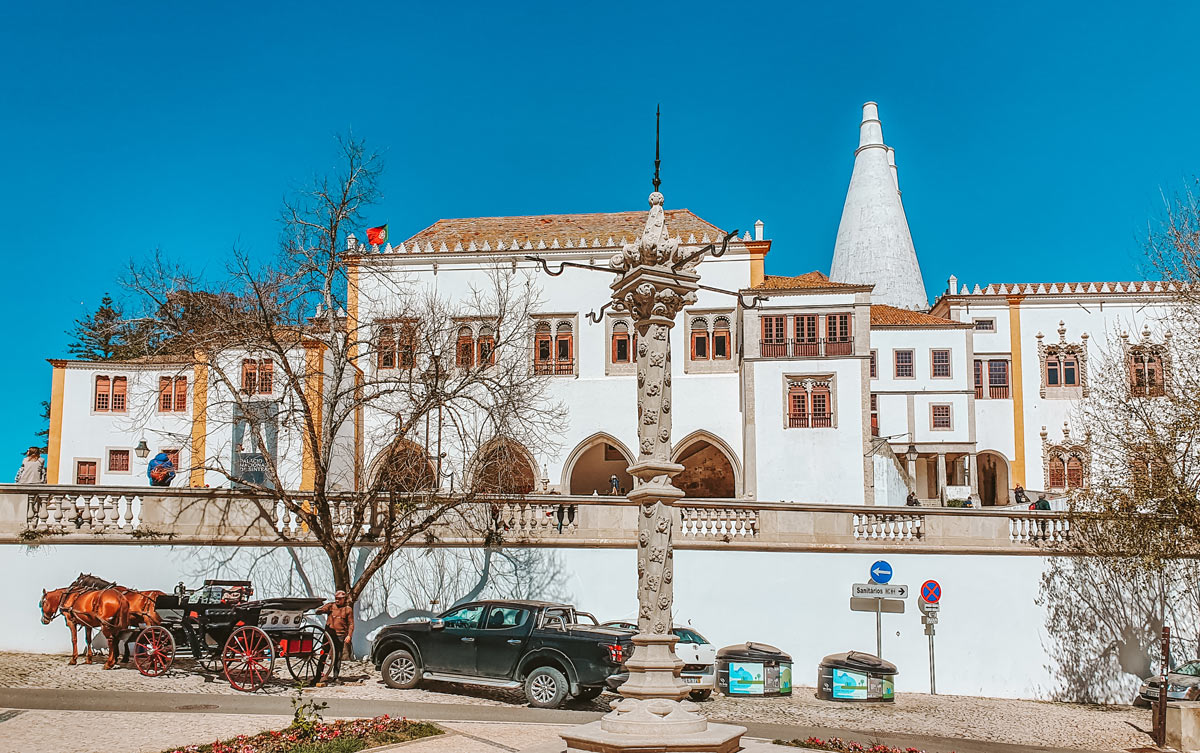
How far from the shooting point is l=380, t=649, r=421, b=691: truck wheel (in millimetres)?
17375

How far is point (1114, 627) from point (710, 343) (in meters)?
21.1

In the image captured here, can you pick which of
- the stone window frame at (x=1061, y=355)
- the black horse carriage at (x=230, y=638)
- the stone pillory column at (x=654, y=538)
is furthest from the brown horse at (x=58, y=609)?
the stone window frame at (x=1061, y=355)

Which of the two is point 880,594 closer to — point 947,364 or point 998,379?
point 947,364

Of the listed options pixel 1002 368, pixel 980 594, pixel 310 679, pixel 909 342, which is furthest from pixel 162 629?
pixel 1002 368

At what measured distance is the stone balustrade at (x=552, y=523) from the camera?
20.0 m

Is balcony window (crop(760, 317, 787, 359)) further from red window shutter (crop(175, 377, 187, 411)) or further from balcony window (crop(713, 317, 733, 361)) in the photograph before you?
red window shutter (crop(175, 377, 187, 411))

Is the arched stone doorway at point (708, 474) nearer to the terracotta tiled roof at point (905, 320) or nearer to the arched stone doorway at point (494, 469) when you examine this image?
the terracotta tiled roof at point (905, 320)

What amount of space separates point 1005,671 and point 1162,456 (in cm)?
518

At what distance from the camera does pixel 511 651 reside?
656 inches

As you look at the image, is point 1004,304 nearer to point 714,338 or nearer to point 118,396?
point 714,338

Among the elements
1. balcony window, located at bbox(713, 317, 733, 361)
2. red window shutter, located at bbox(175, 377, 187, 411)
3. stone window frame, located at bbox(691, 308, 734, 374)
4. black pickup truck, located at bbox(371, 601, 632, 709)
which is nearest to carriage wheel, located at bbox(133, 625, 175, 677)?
black pickup truck, located at bbox(371, 601, 632, 709)

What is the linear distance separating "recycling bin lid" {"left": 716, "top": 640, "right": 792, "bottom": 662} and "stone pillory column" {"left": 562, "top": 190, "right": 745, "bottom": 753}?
30.0 ft

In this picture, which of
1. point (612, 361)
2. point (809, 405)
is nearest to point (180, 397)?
point (612, 361)

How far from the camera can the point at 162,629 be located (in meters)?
16.5
